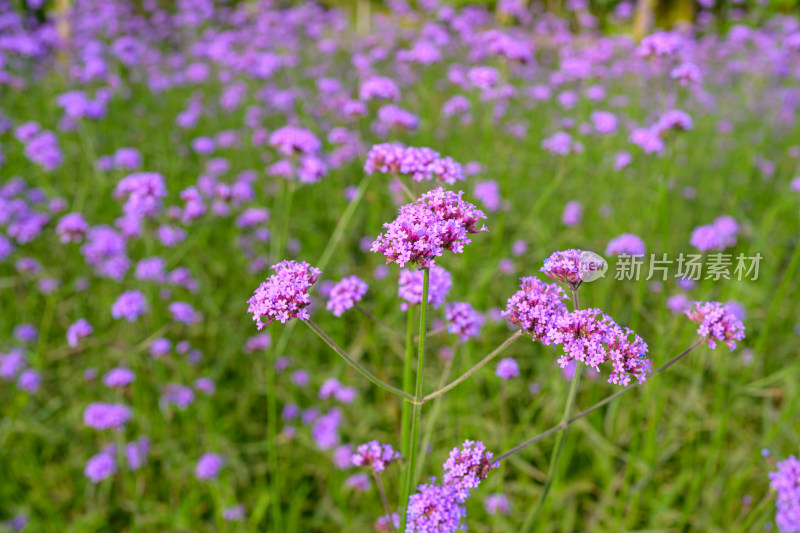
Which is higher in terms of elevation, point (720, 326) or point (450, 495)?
point (720, 326)

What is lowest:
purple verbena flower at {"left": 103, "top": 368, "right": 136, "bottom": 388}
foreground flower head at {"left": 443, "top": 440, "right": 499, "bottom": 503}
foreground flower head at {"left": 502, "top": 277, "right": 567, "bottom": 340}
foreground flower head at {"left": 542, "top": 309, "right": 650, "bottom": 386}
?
purple verbena flower at {"left": 103, "top": 368, "right": 136, "bottom": 388}

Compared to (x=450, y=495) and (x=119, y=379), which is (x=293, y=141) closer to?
(x=119, y=379)

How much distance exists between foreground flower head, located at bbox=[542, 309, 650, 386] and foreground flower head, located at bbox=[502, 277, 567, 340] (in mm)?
20

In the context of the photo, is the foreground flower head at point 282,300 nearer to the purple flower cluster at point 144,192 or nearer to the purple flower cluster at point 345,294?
the purple flower cluster at point 345,294

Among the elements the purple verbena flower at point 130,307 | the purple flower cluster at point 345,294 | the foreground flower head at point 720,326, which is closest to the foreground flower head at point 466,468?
the purple flower cluster at point 345,294

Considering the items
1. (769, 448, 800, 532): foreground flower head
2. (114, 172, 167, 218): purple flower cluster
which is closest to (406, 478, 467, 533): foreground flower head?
(769, 448, 800, 532): foreground flower head

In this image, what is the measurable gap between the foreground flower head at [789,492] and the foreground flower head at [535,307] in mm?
1088

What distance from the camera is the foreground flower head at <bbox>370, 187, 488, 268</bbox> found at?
1099 mm

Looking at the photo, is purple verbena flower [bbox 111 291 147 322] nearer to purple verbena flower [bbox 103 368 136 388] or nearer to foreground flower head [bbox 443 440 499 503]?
purple verbena flower [bbox 103 368 136 388]

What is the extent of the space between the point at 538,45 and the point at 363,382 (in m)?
7.69

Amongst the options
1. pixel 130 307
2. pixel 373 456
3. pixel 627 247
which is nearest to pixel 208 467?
pixel 130 307

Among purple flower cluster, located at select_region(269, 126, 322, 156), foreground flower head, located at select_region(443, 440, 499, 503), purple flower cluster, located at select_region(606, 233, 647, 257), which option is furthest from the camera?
purple flower cluster, located at select_region(606, 233, 647, 257)

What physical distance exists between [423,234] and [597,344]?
17.7 inches

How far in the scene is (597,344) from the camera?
1142mm
